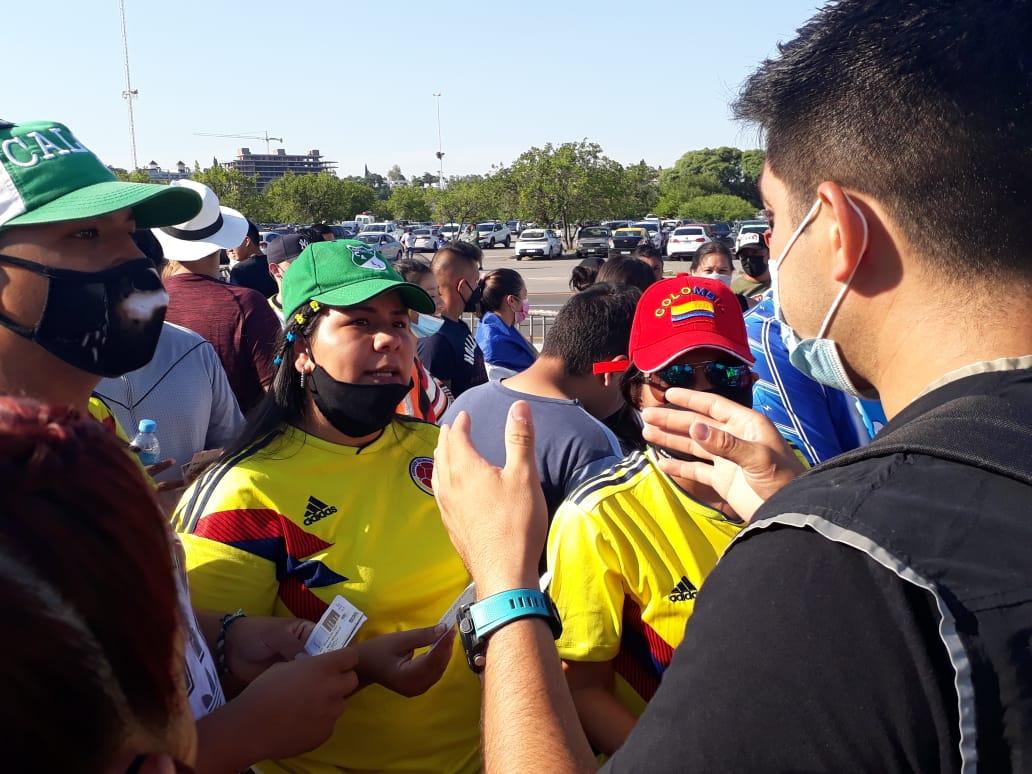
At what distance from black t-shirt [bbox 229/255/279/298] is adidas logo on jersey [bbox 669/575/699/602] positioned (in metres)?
6.43

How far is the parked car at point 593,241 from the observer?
41.5 m

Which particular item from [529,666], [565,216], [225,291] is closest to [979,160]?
[529,666]

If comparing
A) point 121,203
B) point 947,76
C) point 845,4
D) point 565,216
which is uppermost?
point 845,4

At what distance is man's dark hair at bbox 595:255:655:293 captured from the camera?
264 inches

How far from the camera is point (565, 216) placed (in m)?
46.2

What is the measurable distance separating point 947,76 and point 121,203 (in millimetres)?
1891

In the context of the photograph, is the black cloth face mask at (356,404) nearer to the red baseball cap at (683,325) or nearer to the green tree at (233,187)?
the red baseball cap at (683,325)

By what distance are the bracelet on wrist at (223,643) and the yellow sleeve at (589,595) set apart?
34.6 inches

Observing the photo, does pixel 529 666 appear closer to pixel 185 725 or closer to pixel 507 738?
Result: pixel 507 738

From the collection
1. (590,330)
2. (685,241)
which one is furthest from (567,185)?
(590,330)

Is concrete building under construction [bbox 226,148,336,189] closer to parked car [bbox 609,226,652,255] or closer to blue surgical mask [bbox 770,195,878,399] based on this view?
parked car [bbox 609,226,652,255]

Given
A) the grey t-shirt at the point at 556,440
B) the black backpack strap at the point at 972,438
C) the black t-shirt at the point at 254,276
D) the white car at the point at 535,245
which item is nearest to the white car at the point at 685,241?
the white car at the point at 535,245

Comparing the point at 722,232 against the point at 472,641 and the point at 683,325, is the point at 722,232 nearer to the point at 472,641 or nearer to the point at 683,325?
the point at 683,325

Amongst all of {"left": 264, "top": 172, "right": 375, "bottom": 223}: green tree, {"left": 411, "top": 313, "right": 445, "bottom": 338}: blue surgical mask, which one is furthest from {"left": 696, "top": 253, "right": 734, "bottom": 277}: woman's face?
{"left": 264, "top": 172, "right": 375, "bottom": 223}: green tree
